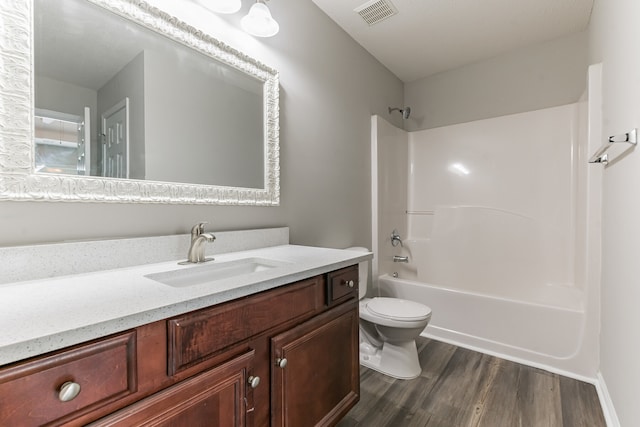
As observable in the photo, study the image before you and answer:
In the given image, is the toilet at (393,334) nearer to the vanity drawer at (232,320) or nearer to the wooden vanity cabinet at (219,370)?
the wooden vanity cabinet at (219,370)

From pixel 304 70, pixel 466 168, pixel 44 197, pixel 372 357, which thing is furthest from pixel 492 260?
pixel 44 197

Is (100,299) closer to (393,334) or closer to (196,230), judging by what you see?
(196,230)

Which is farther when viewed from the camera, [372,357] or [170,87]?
[372,357]

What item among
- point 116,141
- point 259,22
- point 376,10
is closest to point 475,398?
point 116,141

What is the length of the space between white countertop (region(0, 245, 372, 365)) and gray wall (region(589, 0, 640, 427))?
4.12 feet

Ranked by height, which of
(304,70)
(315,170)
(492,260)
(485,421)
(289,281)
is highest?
(304,70)

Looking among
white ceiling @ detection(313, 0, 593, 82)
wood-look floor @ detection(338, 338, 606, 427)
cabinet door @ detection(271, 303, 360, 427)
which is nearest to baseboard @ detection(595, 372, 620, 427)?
wood-look floor @ detection(338, 338, 606, 427)

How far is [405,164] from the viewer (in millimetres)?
3145

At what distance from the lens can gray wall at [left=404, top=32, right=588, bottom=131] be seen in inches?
94.0

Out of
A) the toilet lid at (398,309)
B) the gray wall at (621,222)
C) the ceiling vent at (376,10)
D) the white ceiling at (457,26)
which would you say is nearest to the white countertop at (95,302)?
the toilet lid at (398,309)

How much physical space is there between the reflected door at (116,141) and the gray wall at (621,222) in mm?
1908

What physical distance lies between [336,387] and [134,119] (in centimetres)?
133

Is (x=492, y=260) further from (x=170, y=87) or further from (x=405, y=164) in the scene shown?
(x=170, y=87)

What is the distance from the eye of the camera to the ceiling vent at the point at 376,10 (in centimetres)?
199
